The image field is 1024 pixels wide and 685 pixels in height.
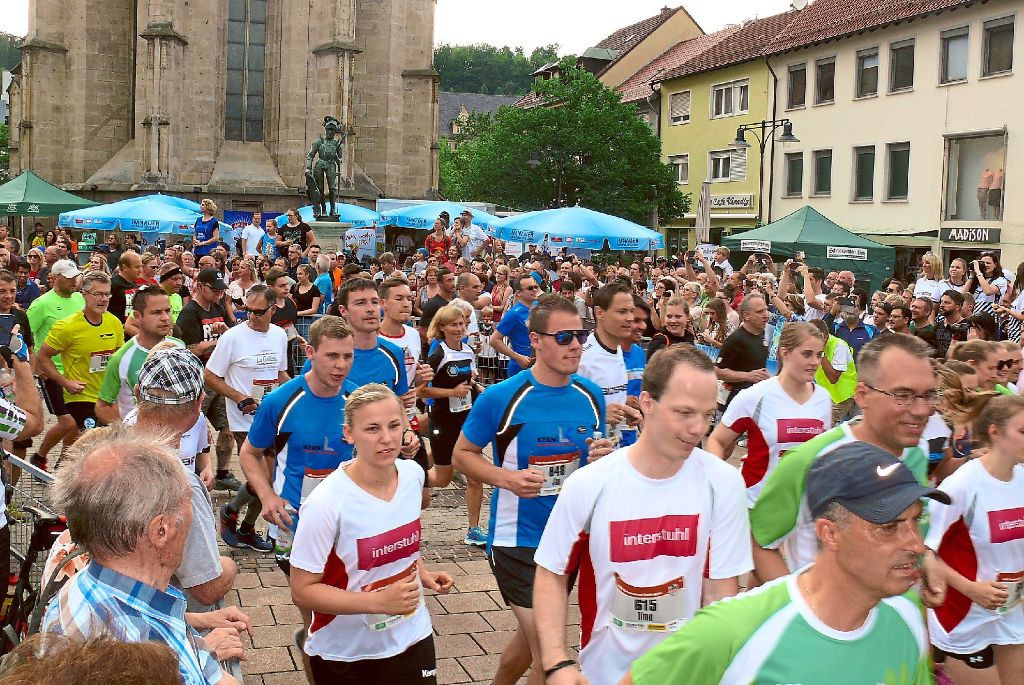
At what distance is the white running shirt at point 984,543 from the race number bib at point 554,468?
166cm

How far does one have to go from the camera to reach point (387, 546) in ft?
14.1

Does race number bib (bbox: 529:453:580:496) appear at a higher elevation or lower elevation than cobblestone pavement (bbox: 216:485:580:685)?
higher

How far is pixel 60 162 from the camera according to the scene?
41.3 m

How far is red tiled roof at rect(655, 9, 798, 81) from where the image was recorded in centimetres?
4209

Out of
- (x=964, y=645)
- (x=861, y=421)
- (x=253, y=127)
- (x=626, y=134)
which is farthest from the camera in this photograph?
(x=626, y=134)

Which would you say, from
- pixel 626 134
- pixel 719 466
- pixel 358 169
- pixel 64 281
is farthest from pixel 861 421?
pixel 626 134

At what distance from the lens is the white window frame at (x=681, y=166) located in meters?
47.6

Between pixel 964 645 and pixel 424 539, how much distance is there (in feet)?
15.5

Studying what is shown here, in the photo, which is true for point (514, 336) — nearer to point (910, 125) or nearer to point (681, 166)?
point (910, 125)

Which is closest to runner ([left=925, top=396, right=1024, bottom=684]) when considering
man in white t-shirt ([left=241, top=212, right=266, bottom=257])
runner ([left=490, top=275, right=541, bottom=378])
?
runner ([left=490, top=275, right=541, bottom=378])

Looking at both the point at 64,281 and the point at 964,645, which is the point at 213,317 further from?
the point at 964,645

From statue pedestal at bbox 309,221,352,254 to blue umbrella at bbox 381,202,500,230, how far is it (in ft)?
3.78

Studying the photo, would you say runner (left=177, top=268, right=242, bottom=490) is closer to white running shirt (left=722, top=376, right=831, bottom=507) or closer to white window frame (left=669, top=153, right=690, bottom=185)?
white running shirt (left=722, top=376, right=831, bottom=507)

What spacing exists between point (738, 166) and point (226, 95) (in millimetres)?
20122
